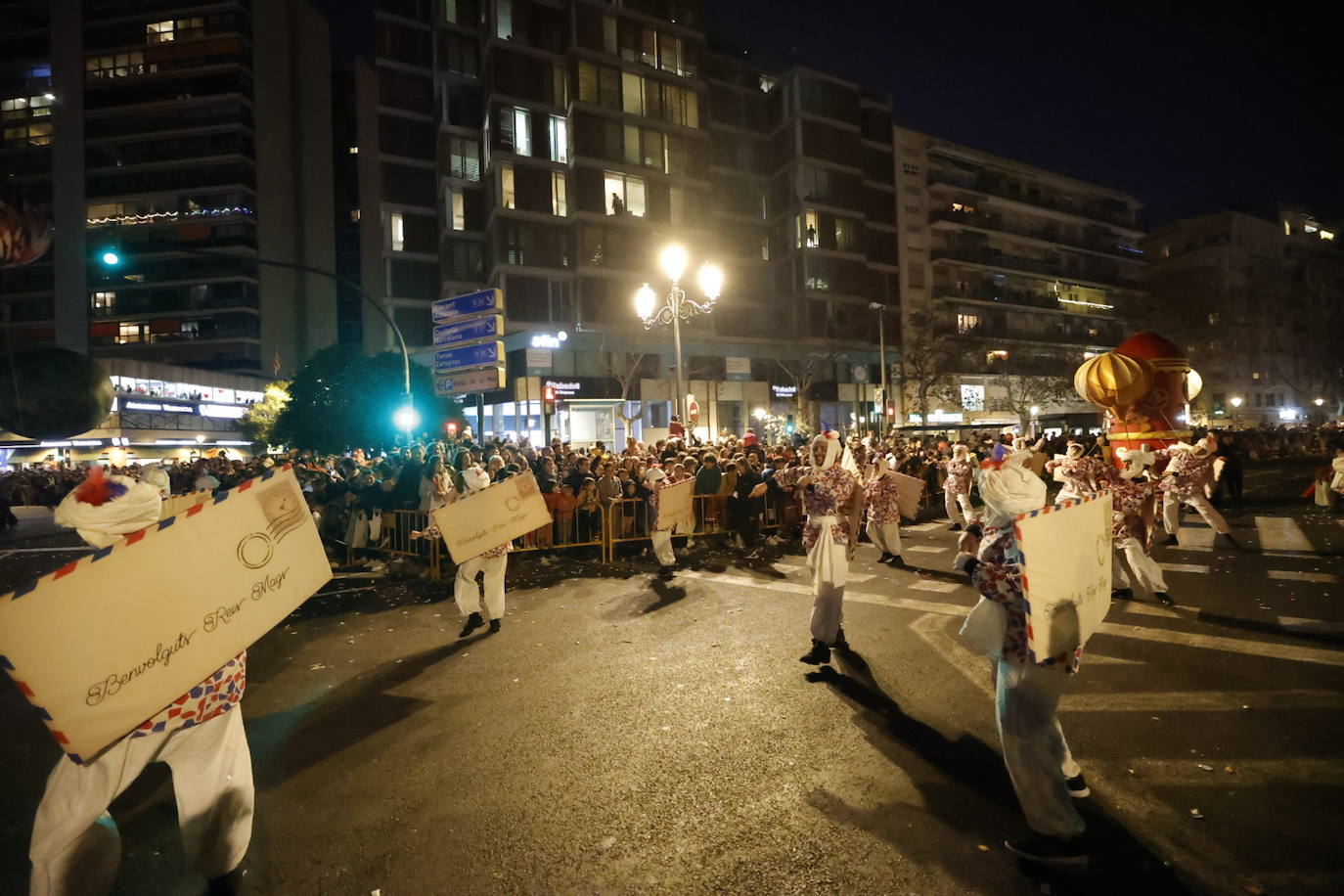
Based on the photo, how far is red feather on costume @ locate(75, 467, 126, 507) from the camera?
3.06 m

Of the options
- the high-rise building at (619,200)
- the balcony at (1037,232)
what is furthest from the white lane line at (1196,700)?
the balcony at (1037,232)

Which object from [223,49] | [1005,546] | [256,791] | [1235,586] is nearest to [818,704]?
[1005,546]

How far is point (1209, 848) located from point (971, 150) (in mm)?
63385

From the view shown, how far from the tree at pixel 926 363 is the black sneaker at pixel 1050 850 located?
1722 inches

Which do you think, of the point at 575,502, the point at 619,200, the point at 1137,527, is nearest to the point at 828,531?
the point at 1137,527

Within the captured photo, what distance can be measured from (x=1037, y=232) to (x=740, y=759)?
2680 inches

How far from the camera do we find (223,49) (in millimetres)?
57781

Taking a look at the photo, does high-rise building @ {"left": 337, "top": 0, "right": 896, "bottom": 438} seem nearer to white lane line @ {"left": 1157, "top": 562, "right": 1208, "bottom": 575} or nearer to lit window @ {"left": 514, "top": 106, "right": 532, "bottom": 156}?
lit window @ {"left": 514, "top": 106, "right": 532, "bottom": 156}

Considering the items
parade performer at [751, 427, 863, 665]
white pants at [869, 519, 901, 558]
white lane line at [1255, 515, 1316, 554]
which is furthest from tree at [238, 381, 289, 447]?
white lane line at [1255, 515, 1316, 554]

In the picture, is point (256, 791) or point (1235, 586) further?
point (1235, 586)

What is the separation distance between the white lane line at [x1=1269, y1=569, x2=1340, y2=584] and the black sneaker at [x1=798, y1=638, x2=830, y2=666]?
7118 mm

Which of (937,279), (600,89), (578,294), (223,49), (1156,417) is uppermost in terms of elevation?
(223,49)

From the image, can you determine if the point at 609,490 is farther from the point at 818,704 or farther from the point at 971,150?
the point at 971,150

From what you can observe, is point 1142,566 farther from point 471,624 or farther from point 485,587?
point 471,624
